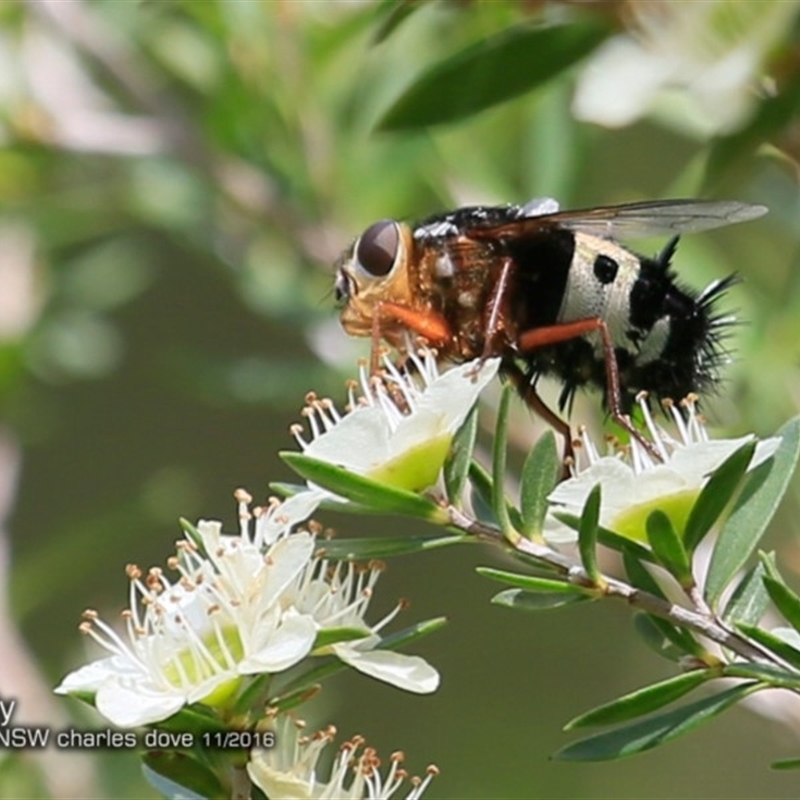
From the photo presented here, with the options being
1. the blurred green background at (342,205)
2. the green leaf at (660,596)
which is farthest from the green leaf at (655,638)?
the blurred green background at (342,205)

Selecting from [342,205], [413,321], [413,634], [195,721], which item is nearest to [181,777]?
[195,721]

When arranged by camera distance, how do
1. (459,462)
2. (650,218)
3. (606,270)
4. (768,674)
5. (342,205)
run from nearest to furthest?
(768,674) < (459,462) < (650,218) < (606,270) < (342,205)

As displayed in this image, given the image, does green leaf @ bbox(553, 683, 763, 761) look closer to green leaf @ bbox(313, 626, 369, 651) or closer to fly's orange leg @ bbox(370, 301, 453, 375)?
green leaf @ bbox(313, 626, 369, 651)

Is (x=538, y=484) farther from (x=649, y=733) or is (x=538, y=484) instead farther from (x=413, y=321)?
(x=413, y=321)

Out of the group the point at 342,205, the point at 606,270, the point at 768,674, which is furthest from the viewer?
the point at 342,205

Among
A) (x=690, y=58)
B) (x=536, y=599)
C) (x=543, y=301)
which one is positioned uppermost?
(x=690, y=58)

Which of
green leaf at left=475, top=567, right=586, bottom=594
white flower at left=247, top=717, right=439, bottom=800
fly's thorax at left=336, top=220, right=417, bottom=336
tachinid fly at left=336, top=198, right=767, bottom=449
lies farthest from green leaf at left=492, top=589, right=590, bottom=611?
fly's thorax at left=336, top=220, right=417, bottom=336
